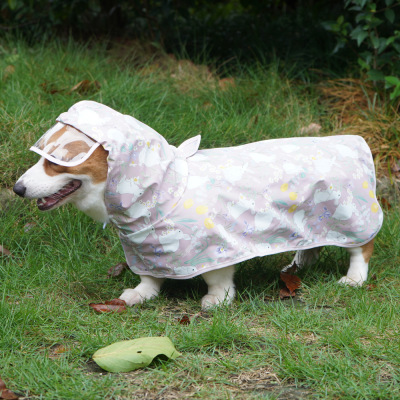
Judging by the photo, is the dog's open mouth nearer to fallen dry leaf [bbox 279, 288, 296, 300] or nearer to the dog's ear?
the dog's ear

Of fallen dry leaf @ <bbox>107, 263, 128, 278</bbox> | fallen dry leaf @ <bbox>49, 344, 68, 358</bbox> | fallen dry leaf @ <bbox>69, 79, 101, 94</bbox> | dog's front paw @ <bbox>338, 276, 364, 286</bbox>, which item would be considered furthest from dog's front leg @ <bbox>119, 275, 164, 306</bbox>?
fallen dry leaf @ <bbox>69, 79, 101, 94</bbox>

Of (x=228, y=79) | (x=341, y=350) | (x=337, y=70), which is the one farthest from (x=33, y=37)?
(x=341, y=350)

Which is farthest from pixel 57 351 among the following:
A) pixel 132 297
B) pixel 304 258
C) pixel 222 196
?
pixel 304 258

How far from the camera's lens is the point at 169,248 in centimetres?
264

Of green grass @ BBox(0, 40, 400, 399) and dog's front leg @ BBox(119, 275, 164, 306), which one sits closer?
green grass @ BBox(0, 40, 400, 399)

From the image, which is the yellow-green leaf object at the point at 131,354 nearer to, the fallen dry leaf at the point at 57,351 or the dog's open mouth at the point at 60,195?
the fallen dry leaf at the point at 57,351

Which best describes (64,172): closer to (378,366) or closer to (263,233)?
(263,233)

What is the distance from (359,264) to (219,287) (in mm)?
747

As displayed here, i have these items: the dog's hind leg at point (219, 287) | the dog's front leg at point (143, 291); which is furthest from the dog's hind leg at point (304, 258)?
the dog's front leg at point (143, 291)

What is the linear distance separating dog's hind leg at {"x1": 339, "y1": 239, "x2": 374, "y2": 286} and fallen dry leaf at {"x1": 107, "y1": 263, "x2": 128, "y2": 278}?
109cm

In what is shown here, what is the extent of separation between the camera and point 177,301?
2.91 m

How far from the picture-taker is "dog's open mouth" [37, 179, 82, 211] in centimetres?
253

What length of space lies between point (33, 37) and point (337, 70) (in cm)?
256

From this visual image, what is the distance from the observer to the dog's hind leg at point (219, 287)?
276cm
